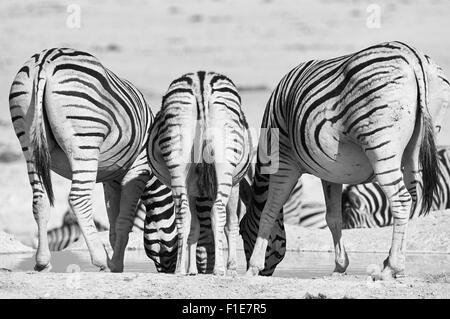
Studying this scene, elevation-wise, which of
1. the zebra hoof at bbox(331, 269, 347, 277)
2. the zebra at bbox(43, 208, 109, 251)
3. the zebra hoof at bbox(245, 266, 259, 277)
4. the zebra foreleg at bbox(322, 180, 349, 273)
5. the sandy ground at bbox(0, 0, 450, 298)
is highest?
the sandy ground at bbox(0, 0, 450, 298)

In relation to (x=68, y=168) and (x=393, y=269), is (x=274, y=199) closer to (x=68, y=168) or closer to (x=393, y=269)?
(x=393, y=269)

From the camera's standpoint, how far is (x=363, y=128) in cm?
964

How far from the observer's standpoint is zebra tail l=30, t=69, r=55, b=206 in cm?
1005

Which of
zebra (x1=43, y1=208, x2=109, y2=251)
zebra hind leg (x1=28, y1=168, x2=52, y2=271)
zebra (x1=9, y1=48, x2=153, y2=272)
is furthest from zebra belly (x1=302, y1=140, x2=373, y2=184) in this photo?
zebra (x1=43, y1=208, x2=109, y2=251)

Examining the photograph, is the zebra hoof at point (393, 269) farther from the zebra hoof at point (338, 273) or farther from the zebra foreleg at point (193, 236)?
the zebra foreleg at point (193, 236)

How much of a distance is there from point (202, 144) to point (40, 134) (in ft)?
4.62

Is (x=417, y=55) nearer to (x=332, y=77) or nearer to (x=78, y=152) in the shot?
(x=332, y=77)

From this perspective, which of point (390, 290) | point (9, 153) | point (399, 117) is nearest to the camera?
point (390, 290)

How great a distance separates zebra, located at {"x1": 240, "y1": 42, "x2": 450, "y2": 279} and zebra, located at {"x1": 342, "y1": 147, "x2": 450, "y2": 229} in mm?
6790

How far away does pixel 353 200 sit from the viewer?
719 inches

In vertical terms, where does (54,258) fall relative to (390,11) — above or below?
below

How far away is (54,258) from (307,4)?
29963mm

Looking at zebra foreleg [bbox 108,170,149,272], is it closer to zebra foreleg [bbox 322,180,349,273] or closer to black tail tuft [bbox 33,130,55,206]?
black tail tuft [bbox 33,130,55,206]
